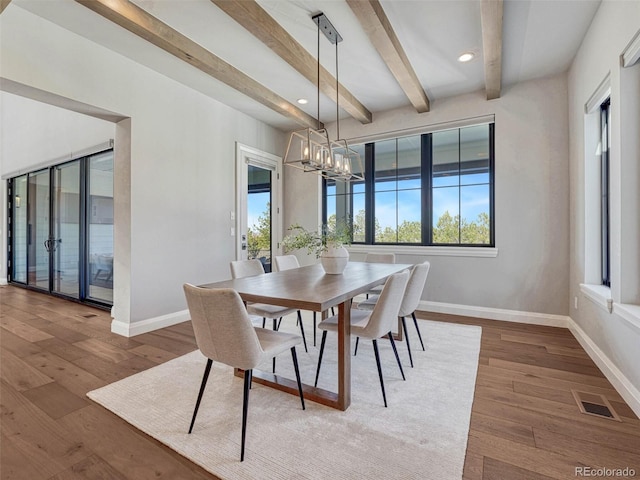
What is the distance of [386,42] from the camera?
271 centimetres

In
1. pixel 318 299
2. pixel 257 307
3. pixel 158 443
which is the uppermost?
pixel 318 299

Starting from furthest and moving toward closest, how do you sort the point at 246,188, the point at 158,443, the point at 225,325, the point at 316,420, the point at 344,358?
1. the point at 246,188
2. the point at 344,358
3. the point at 316,420
4. the point at 158,443
5. the point at 225,325

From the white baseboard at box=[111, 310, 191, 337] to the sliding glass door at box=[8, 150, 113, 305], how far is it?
1.17 m

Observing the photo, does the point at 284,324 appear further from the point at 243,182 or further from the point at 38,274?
the point at 38,274

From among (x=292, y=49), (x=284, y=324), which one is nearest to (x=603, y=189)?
(x=292, y=49)

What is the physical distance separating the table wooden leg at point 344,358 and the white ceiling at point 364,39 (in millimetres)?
2267

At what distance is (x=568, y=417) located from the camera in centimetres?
186

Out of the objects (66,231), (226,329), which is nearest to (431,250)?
(226,329)

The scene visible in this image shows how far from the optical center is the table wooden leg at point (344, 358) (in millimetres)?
1954

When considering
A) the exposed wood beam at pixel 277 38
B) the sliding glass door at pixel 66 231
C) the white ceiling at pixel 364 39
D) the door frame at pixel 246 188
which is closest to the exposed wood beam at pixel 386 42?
the white ceiling at pixel 364 39

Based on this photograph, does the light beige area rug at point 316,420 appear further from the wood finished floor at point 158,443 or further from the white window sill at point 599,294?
the white window sill at point 599,294

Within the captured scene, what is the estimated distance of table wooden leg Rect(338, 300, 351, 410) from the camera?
1.95 meters

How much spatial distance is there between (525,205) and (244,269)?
10.7ft

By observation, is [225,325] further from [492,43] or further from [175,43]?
[492,43]
